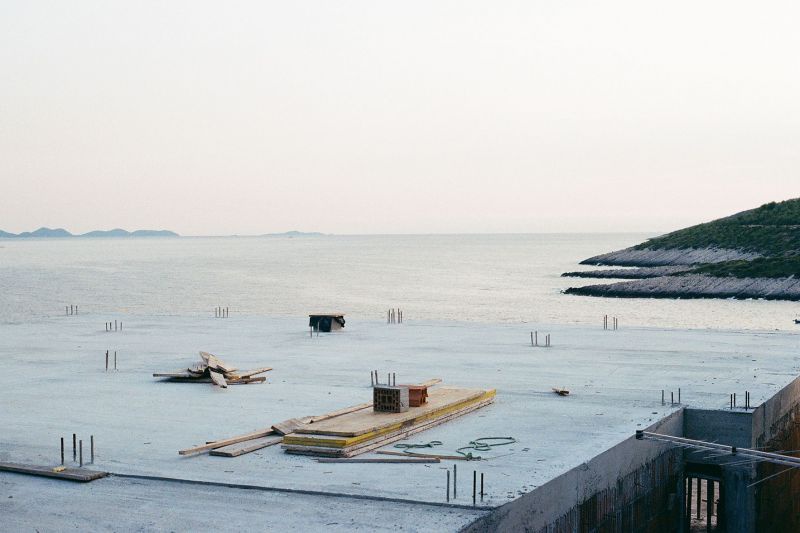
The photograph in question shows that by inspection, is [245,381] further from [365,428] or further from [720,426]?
[720,426]

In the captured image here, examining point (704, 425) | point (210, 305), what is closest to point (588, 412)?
point (704, 425)

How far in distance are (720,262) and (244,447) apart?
420ft

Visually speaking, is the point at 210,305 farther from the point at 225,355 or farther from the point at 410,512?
the point at 410,512

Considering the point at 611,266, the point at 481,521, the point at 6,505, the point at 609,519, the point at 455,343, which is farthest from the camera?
the point at 611,266

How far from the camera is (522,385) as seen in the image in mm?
29547

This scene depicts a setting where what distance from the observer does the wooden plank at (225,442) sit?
2008 cm

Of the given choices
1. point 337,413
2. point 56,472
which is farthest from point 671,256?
point 56,472

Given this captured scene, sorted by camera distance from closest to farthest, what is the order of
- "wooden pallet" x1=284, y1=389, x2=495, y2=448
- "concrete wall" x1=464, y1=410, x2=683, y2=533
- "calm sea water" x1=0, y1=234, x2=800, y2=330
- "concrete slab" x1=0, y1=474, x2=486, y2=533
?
"concrete slab" x1=0, y1=474, x2=486, y2=533, "concrete wall" x1=464, y1=410, x2=683, y2=533, "wooden pallet" x1=284, y1=389, x2=495, y2=448, "calm sea water" x1=0, y1=234, x2=800, y2=330

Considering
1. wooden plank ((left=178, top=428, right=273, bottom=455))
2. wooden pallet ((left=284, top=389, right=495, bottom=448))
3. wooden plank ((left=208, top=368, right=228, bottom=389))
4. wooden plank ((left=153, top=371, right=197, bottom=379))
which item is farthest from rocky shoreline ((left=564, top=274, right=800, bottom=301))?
wooden plank ((left=178, top=428, right=273, bottom=455))

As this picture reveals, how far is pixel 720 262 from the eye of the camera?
138625 mm

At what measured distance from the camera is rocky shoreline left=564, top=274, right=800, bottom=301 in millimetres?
111062

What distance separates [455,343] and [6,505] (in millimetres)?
26398

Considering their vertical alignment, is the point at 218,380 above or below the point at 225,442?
above

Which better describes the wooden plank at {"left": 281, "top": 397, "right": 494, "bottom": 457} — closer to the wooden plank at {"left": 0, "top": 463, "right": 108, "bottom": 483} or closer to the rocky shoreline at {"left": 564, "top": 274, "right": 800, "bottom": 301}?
the wooden plank at {"left": 0, "top": 463, "right": 108, "bottom": 483}
